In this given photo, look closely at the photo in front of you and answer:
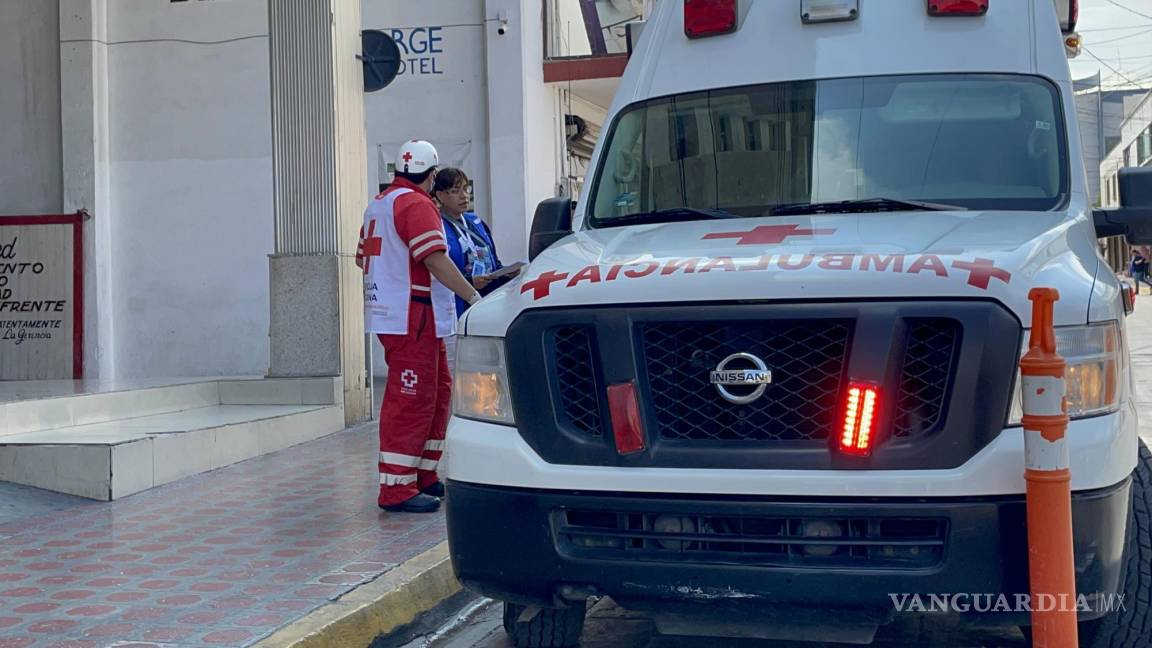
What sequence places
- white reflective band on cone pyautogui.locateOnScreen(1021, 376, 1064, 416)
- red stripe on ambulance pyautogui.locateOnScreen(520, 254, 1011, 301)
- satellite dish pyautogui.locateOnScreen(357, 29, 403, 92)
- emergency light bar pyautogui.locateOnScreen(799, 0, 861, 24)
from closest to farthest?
1. white reflective band on cone pyautogui.locateOnScreen(1021, 376, 1064, 416)
2. red stripe on ambulance pyautogui.locateOnScreen(520, 254, 1011, 301)
3. emergency light bar pyautogui.locateOnScreen(799, 0, 861, 24)
4. satellite dish pyautogui.locateOnScreen(357, 29, 403, 92)

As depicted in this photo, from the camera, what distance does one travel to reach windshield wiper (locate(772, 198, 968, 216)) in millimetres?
4391

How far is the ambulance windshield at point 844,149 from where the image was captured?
4.66 m

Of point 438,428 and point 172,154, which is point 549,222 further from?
point 172,154

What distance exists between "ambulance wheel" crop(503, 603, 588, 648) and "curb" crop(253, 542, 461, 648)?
59 cm

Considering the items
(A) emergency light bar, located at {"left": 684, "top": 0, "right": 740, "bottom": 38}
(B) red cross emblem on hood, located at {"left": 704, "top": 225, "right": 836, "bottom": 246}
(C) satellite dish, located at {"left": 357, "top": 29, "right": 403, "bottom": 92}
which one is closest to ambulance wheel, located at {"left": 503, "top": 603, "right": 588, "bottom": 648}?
(B) red cross emblem on hood, located at {"left": 704, "top": 225, "right": 836, "bottom": 246}

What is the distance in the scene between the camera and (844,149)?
4.89 meters

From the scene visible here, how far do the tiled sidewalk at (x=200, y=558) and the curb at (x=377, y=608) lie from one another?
0.08m

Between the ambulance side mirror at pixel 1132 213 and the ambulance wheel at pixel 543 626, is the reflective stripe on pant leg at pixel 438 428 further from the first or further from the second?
the ambulance side mirror at pixel 1132 213

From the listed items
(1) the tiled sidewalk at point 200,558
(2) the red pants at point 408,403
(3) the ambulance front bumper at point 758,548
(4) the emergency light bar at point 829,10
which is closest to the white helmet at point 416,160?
(2) the red pants at point 408,403

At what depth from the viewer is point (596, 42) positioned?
16703 mm

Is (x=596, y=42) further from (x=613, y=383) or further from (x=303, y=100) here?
(x=613, y=383)

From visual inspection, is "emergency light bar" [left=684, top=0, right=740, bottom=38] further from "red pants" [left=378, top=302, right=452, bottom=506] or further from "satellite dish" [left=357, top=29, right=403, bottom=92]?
"satellite dish" [left=357, top=29, right=403, bottom=92]

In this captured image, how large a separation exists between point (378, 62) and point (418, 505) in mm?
5128

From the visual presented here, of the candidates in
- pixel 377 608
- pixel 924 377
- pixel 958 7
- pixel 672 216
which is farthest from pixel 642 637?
pixel 958 7
